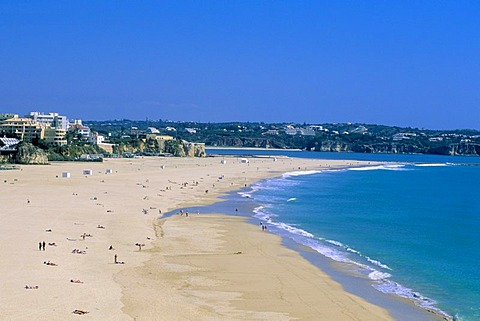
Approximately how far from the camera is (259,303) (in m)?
18.9

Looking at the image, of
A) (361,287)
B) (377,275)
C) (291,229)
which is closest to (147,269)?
(361,287)

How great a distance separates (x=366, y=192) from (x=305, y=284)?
129 ft

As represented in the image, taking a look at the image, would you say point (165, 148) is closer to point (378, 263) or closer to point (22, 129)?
point (22, 129)

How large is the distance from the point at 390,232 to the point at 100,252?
16.6m

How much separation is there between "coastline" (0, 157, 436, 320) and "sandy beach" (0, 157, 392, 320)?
0.04 metres

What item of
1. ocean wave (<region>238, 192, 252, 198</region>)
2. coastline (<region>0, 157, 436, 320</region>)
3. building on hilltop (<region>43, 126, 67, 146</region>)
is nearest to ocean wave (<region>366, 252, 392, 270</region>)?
coastline (<region>0, 157, 436, 320</region>)

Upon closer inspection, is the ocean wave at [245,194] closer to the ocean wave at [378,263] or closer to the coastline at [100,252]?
the coastline at [100,252]

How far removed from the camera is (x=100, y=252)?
24.8 m

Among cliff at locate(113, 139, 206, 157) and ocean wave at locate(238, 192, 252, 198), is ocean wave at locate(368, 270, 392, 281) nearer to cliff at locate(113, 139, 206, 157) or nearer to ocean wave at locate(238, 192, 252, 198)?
ocean wave at locate(238, 192, 252, 198)

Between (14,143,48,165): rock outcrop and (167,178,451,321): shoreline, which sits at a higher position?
(14,143,48,165): rock outcrop

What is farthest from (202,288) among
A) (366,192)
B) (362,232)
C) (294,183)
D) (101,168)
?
(101,168)

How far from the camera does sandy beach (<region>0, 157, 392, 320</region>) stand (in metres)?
17.5

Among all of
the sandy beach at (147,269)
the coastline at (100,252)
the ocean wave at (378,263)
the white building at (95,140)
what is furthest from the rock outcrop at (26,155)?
the ocean wave at (378,263)

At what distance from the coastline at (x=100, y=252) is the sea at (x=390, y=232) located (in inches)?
83.1
